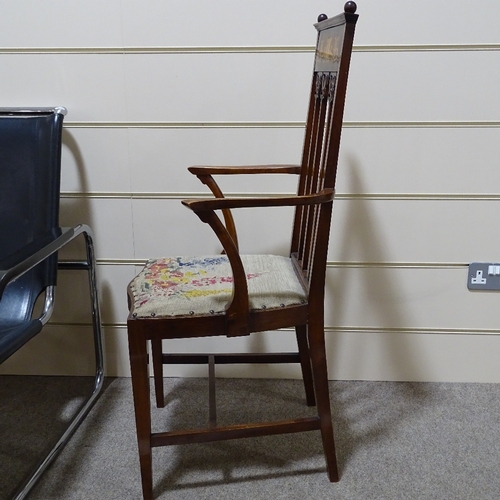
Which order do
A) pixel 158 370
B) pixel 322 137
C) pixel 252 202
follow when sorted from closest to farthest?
pixel 252 202 < pixel 322 137 < pixel 158 370

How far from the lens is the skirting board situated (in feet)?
5.78

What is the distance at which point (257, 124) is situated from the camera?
1611mm

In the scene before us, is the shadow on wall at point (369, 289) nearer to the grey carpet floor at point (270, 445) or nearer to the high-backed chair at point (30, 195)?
the grey carpet floor at point (270, 445)

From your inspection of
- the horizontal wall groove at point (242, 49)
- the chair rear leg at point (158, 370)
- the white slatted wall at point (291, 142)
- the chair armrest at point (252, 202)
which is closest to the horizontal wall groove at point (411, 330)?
the white slatted wall at point (291, 142)

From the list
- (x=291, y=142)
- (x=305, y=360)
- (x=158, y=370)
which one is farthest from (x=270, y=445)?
(x=291, y=142)

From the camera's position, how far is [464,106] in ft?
5.16

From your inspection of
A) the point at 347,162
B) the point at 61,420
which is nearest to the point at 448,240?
the point at 347,162

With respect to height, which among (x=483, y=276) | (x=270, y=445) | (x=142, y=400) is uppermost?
(x=483, y=276)

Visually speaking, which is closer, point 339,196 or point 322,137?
point 322,137

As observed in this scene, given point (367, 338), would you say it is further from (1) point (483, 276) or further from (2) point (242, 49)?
(2) point (242, 49)

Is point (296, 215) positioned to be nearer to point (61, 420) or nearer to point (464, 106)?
point (464, 106)

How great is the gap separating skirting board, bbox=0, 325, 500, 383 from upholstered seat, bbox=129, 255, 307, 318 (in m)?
0.45

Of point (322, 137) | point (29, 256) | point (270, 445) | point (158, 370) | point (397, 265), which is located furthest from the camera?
point (397, 265)

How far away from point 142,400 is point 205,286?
0.30 m
